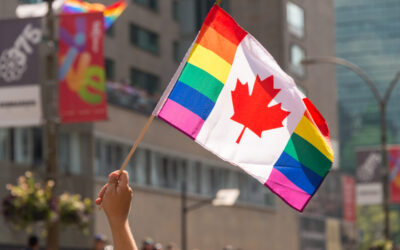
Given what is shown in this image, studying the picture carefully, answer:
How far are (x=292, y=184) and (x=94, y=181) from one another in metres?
39.7

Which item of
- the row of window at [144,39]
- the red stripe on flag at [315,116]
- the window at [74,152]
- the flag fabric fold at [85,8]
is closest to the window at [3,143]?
the window at [74,152]

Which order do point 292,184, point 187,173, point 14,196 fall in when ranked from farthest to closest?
point 187,173
point 14,196
point 292,184

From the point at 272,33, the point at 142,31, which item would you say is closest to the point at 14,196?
the point at 142,31

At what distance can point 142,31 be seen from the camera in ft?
190

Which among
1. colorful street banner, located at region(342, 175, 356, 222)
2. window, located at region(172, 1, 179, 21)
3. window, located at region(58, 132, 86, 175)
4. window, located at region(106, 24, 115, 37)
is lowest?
colorful street banner, located at region(342, 175, 356, 222)

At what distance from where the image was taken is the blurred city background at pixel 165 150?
42.8m

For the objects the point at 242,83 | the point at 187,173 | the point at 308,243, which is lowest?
the point at 308,243

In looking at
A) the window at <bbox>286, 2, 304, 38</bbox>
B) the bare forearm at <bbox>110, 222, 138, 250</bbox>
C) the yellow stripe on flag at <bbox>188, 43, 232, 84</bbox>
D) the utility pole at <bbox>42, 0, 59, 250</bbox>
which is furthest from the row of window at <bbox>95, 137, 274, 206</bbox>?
the bare forearm at <bbox>110, 222, 138, 250</bbox>

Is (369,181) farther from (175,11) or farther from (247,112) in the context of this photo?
(247,112)

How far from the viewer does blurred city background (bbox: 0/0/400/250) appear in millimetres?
42812

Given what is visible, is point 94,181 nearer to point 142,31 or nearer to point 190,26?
point 142,31

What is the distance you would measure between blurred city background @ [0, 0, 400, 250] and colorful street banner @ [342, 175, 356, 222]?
0.11 metres

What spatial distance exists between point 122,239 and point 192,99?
130 inches

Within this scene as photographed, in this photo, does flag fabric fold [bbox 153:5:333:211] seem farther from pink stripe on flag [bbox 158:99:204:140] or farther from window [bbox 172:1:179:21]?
Answer: window [bbox 172:1:179:21]
